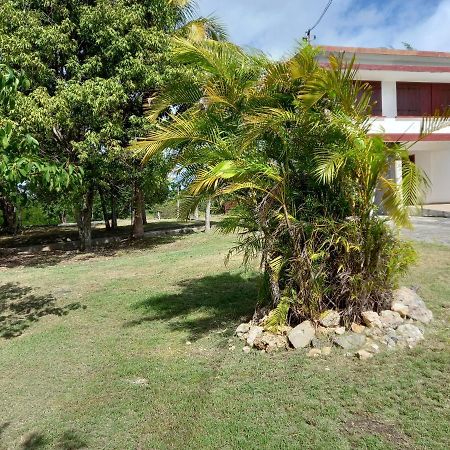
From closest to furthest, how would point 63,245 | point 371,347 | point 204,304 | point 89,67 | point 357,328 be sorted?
point 371,347
point 357,328
point 204,304
point 89,67
point 63,245

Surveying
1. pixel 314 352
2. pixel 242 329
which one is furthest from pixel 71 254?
pixel 314 352

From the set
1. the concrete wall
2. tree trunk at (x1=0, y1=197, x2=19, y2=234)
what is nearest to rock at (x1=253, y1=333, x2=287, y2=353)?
the concrete wall

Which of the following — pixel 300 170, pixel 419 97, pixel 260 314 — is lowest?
pixel 260 314

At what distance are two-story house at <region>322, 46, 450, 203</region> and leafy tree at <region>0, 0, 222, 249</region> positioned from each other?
5850 millimetres

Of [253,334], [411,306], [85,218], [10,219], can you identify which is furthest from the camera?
[10,219]

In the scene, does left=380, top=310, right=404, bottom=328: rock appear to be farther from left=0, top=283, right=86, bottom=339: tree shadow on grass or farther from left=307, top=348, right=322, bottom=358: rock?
left=0, top=283, right=86, bottom=339: tree shadow on grass

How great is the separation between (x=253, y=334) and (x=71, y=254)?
10.9m

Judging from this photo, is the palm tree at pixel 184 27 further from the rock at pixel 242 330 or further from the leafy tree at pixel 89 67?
the rock at pixel 242 330

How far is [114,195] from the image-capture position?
1844cm

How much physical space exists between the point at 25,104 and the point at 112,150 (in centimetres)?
229

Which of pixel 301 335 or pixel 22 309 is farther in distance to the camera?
pixel 22 309

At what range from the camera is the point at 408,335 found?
4.57 meters

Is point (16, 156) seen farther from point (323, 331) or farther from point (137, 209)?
point (137, 209)

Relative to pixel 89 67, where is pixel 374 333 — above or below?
below
